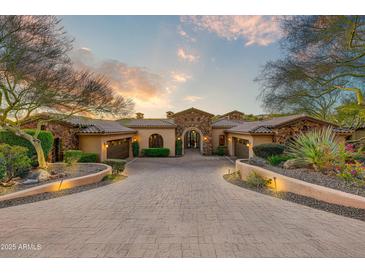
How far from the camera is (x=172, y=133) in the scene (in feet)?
59.5

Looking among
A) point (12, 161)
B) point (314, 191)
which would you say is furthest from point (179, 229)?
point (12, 161)

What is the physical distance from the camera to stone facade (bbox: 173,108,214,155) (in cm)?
1850

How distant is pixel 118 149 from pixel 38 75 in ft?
31.0

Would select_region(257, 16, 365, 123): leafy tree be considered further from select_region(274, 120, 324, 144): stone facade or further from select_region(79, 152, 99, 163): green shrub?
select_region(79, 152, 99, 163): green shrub

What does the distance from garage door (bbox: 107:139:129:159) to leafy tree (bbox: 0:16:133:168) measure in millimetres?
5828

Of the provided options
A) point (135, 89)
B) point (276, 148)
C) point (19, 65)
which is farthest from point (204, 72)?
point (19, 65)

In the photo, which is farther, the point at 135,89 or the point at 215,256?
the point at 135,89

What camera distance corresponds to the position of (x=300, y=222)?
3455 mm

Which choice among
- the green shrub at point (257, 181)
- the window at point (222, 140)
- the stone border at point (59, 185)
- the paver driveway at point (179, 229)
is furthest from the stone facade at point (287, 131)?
the stone border at point (59, 185)

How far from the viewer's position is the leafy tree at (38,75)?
5.52 meters

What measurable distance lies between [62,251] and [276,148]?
10.9 meters

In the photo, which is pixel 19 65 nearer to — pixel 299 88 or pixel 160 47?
pixel 160 47

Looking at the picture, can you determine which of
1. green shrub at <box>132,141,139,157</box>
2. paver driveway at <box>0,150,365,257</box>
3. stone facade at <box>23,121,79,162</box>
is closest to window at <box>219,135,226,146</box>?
green shrub at <box>132,141,139,157</box>

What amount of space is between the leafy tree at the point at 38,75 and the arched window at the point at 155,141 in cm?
1055
